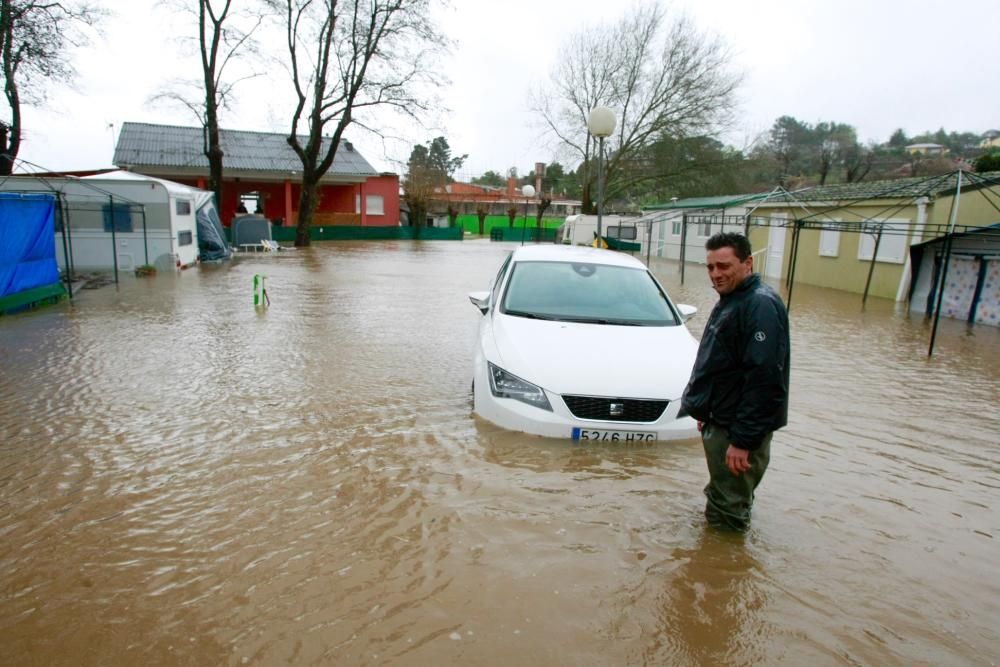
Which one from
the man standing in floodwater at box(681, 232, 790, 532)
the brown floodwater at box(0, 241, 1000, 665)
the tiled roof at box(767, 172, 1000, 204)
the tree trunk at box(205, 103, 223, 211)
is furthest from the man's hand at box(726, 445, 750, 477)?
the tree trunk at box(205, 103, 223, 211)

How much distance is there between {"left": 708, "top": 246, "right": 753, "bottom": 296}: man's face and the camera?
3.02 m

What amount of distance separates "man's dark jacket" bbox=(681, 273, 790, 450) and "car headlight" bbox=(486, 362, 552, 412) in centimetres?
156

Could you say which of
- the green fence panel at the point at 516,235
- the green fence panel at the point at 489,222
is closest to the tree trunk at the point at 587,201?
the green fence panel at the point at 516,235

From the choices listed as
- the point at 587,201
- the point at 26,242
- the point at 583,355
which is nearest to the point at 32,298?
the point at 26,242

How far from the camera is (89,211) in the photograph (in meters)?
16.1

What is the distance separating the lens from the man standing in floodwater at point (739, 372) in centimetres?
288

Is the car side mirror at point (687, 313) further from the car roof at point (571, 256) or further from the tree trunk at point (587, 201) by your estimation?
the tree trunk at point (587, 201)

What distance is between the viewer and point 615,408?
449 centimetres

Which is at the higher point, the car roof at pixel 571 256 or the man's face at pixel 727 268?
the man's face at pixel 727 268

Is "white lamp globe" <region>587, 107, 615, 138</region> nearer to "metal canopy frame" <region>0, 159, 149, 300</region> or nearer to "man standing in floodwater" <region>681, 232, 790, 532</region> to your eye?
"man standing in floodwater" <region>681, 232, 790, 532</region>

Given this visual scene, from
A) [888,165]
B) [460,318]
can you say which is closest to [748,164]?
[888,165]

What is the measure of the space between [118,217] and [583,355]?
16.2 meters

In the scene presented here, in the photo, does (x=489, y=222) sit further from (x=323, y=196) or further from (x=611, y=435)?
(x=611, y=435)

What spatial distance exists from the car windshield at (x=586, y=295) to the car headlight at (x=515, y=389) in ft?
3.10
